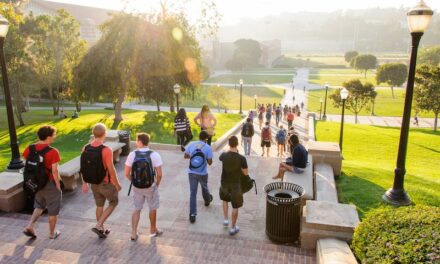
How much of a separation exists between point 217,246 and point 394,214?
2.55 m

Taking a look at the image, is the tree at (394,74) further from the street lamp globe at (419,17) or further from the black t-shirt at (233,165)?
the black t-shirt at (233,165)

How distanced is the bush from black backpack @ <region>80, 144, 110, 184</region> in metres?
3.64

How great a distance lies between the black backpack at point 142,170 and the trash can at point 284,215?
6.18 ft

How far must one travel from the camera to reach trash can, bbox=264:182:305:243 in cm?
572

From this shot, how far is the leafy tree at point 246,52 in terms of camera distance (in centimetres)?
11436

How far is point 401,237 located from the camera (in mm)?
3840

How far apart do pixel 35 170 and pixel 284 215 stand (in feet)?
12.6

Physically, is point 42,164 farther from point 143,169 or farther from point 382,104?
point 382,104

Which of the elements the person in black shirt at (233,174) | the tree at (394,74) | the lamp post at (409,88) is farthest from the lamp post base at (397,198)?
the tree at (394,74)

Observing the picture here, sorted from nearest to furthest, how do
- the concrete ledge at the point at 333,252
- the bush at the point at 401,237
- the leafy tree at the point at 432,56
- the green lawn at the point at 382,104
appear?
1. the bush at the point at 401,237
2. the concrete ledge at the point at 333,252
3. the green lawn at the point at 382,104
4. the leafy tree at the point at 432,56

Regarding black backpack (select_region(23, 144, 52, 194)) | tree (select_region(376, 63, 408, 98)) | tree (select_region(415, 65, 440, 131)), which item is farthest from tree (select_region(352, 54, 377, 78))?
black backpack (select_region(23, 144, 52, 194))

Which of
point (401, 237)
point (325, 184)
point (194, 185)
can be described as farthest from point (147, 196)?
point (325, 184)

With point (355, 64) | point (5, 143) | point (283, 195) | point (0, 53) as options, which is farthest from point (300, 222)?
point (355, 64)

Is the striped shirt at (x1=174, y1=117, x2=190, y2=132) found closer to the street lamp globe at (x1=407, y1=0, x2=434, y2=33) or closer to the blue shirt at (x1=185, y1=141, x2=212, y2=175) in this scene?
the blue shirt at (x1=185, y1=141, x2=212, y2=175)
